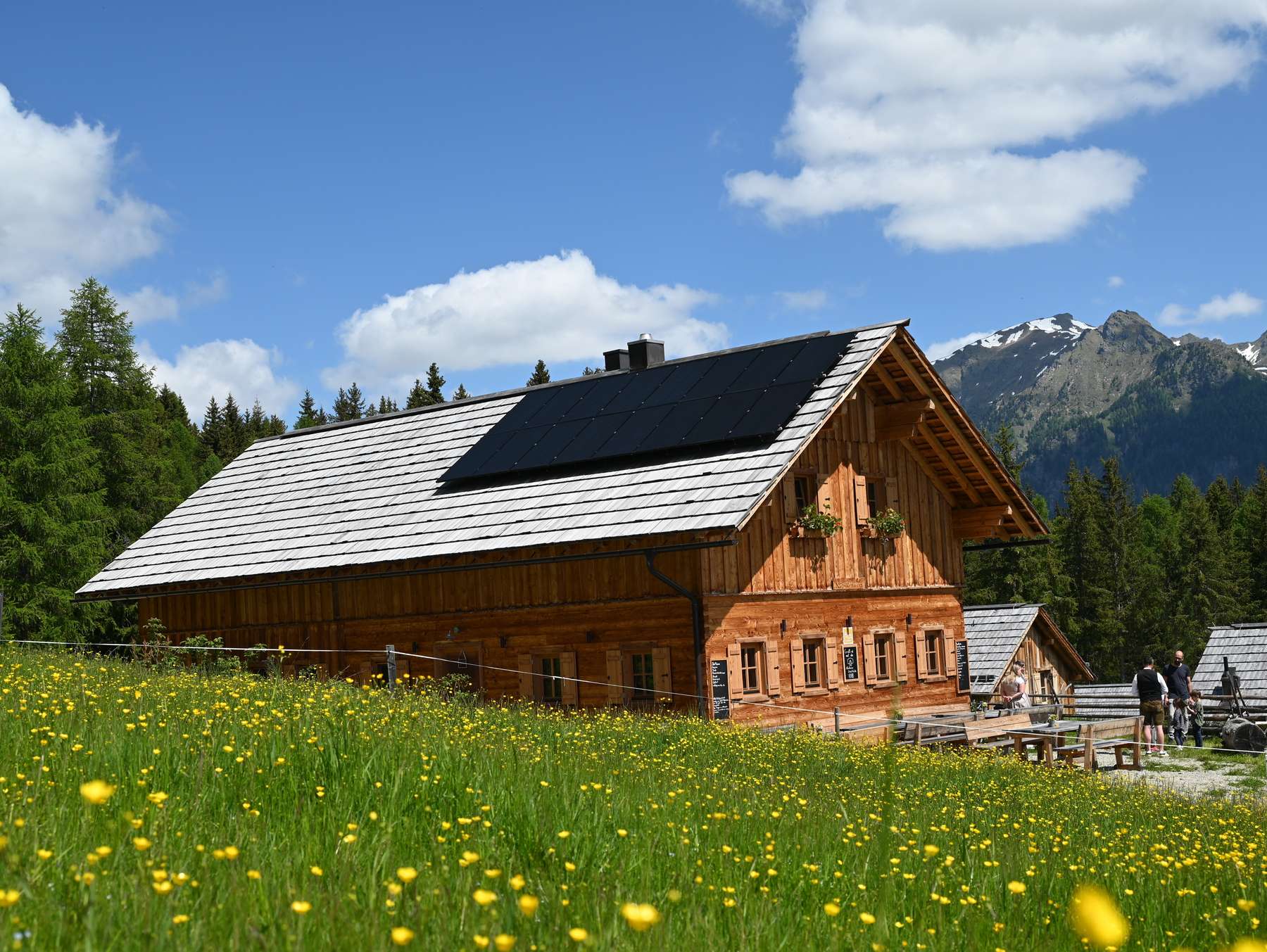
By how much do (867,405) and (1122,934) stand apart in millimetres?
23657

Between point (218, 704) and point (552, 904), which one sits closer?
point (552, 904)

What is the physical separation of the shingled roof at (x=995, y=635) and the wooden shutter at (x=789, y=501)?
19.0m

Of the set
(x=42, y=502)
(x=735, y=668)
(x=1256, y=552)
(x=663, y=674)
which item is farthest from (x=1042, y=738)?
(x=1256, y=552)

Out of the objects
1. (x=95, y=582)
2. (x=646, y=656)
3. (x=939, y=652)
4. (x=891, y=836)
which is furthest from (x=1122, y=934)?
(x=95, y=582)

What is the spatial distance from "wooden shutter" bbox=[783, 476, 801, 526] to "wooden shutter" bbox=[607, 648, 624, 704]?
12.9 ft

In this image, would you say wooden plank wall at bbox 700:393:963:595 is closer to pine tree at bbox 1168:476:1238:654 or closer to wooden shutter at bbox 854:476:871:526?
wooden shutter at bbox 854:476:871:526

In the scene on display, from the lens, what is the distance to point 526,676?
2273 cm

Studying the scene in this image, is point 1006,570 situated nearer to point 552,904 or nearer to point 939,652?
Answer: point 939,652

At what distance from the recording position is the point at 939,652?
2669 centimetres

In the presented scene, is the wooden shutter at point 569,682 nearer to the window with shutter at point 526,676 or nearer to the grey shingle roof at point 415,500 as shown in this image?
the window with shutter at point 526,676

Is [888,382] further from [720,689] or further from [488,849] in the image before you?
[488,849]

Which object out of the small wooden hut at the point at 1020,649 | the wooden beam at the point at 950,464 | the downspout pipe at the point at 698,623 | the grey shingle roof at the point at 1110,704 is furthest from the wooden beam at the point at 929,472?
the small wooden hut at the point at 1020,649

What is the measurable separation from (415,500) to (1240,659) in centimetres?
2901

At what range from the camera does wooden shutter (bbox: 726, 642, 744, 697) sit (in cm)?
2078
